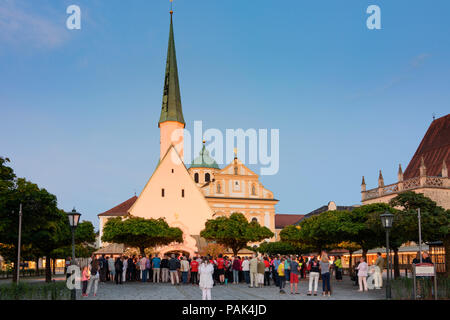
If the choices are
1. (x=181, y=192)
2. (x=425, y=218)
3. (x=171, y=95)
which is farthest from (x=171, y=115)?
(x=425, y=218)

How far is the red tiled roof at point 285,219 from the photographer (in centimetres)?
10276

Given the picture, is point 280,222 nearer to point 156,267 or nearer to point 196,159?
point 196,159

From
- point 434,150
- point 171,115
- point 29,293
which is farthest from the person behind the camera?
point 171,115

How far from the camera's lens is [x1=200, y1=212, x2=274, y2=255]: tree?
40.4 metres

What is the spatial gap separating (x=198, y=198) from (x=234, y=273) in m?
22.2

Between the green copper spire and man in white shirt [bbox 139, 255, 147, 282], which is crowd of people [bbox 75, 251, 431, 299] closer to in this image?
man in white shirt [bbox 139, 255, 147, 282]

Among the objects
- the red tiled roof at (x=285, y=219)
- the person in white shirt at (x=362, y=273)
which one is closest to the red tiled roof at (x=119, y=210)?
the red tiled roof at (x=285, y=219)

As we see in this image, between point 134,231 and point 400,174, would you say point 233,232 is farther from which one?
point 400,174

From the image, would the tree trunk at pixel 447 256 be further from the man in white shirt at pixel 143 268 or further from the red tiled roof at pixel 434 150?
the red tiled roof at pixel 434 150

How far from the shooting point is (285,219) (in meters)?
105

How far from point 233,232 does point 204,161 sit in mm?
70765
